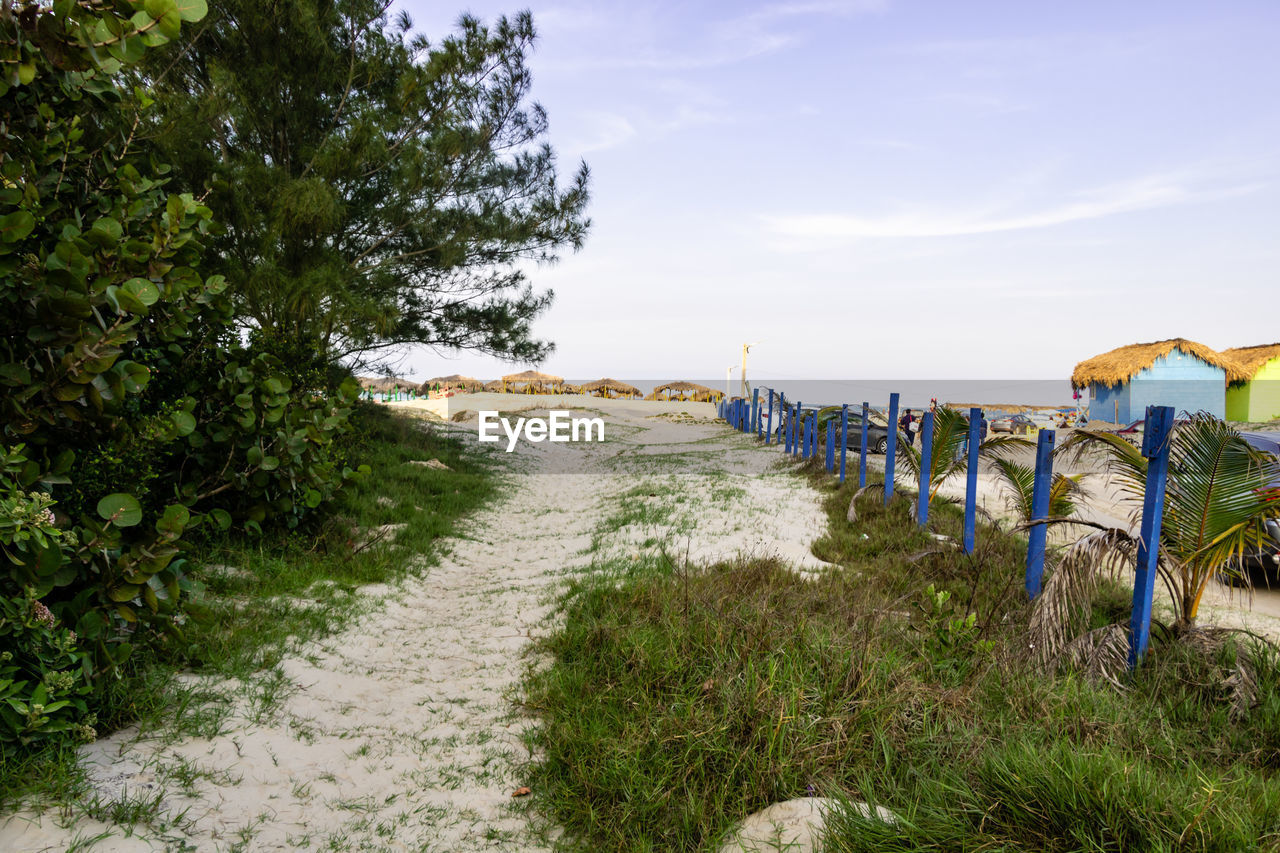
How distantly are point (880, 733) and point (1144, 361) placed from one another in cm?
3164

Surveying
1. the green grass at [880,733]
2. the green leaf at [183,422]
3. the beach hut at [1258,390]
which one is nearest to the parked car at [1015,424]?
the beach hut at [1258,390]

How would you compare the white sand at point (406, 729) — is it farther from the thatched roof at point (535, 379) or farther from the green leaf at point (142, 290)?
the thatched roof at point (535, 379)

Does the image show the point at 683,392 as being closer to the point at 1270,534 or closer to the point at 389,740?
the point at 1270,534

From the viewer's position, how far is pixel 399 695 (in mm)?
4344

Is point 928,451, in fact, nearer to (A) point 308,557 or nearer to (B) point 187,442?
(A) point 308,557

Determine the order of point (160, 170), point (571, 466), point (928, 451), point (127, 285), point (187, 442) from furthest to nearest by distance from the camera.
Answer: point (571, 466)
point (928, 451)
point (187, 442)
point (160, 170)
point (127, 285)

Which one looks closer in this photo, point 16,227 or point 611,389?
point 16,227

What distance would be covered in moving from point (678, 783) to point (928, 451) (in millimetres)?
5855

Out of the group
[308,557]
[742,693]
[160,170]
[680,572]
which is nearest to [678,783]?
[742,693]

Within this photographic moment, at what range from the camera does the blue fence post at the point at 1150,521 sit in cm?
411

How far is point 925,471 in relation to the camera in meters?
7.79

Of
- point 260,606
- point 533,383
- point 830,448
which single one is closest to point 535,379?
point 533,383

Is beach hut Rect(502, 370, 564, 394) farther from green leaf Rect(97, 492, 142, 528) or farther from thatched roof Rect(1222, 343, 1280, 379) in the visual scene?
green leaf Rect(97, 492, 142, 528)

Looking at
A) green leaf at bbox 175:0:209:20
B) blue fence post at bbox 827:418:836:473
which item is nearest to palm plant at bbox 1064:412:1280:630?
green leaf at bbox 175:0:209:20
